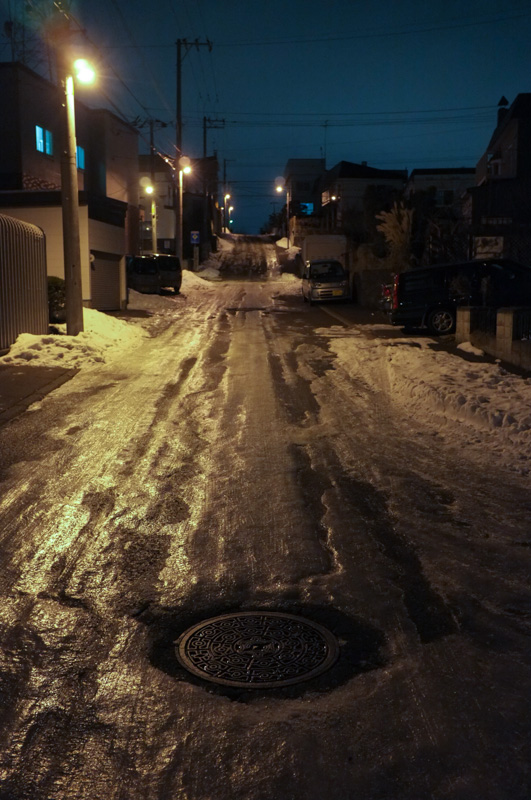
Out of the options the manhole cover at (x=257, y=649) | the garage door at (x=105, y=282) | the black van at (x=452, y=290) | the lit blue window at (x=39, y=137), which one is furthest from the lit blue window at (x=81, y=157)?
the manhole cover at (x=257, y=649)

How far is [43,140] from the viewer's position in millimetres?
35938

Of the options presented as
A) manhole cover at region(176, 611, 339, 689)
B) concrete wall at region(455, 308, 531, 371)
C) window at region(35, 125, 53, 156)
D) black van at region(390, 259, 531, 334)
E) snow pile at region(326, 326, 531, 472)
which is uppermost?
window at region(35, 125, 53, 156)

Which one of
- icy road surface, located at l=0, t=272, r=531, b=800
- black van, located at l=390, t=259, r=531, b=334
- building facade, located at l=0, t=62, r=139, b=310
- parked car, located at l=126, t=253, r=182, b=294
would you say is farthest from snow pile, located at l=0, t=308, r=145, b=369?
parked car, located at l=126, t=253, r=182, b=294

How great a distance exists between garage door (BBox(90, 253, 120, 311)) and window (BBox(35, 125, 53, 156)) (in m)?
9.67

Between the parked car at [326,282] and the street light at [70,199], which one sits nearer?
the street light at [70,199]

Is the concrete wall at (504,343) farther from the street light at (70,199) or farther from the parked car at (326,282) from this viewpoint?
the parked car at (326,282)

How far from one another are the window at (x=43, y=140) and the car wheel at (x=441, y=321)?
78.0ft

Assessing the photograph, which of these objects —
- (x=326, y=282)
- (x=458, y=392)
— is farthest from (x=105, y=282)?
(x=458, y=392)

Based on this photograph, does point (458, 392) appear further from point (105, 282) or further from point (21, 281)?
point (105, 282)

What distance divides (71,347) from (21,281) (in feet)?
6.62

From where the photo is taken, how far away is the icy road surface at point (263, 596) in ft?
9.93

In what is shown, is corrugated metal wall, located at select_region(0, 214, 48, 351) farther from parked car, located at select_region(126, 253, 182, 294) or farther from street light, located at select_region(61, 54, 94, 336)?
parked car, located at select_region(126, 253, 182, 294)

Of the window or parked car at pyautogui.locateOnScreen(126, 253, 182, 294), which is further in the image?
parked car at pyautogui.locateOnScreen(126, 253, 182, 294)

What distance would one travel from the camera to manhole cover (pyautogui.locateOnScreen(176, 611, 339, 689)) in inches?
147
